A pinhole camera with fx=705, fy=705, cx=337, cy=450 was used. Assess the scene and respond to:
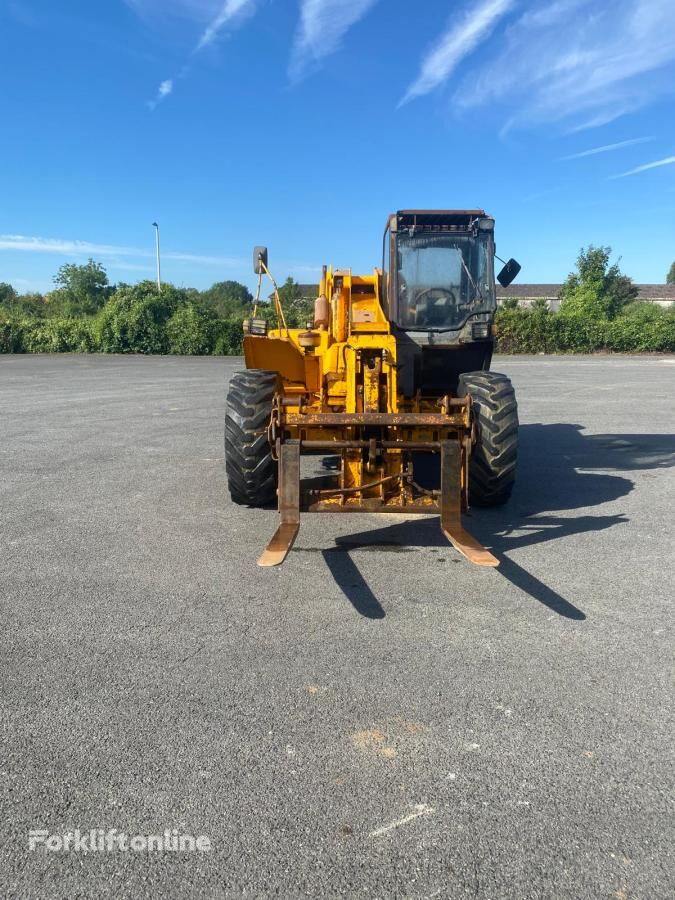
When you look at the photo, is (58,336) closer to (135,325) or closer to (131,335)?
(131,335)

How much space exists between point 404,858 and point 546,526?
14.4 feet

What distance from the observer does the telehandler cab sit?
5516 mm

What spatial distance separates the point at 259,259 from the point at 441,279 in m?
1.99

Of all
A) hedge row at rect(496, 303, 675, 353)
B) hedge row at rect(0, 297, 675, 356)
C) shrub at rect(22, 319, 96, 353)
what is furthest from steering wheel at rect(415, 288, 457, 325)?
shrub at rect(22, 319, 96, 353)

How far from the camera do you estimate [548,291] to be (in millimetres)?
83250

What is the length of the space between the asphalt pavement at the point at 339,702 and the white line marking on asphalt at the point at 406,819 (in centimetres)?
1

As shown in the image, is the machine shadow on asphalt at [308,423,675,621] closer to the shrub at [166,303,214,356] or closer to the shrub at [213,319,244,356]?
the shrub at [213,319,244,356]

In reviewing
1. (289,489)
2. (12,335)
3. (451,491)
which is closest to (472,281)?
(451,491)

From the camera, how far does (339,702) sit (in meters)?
3.41

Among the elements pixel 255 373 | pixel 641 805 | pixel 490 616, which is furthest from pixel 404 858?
pixel 255 373

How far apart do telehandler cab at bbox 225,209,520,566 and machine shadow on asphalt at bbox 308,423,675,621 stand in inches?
16.7

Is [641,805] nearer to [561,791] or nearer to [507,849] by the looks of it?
[561,791]

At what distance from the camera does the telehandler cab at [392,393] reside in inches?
217

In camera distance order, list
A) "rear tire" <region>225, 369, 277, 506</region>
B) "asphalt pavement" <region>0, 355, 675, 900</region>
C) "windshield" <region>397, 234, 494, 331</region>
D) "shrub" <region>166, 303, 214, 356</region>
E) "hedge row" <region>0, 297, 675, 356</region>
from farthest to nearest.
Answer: "hedge row" <region>0, 297, 675, 356</region> < "shrub" <region>166, 303, 214, 356</region> < "windshield" <region>397, 234, 494, 331</region> < "rear tire" <region>225, 369, 277, 506</region> < "asphalt pavement" <region>0, 355, 675, 900</region>
